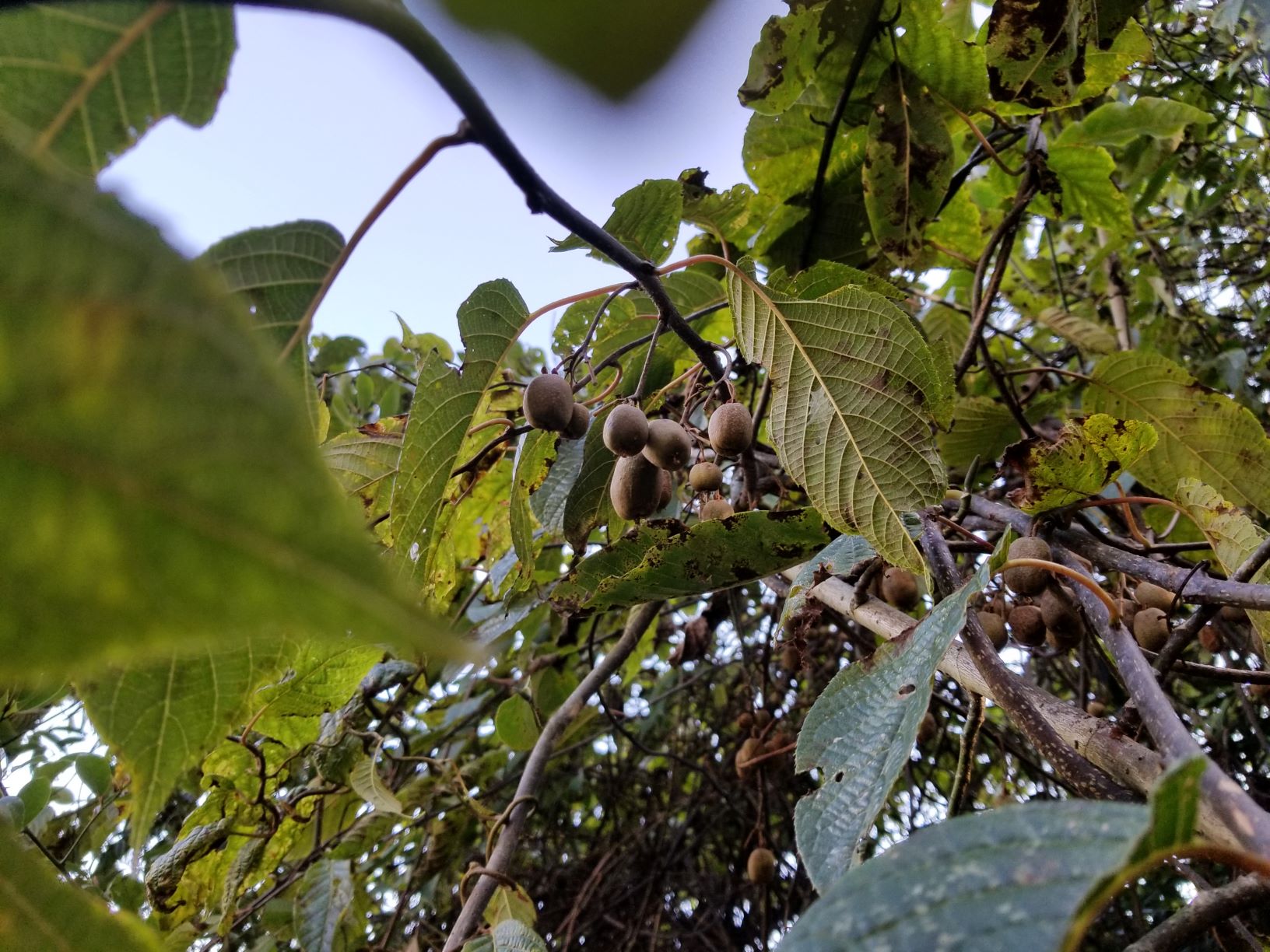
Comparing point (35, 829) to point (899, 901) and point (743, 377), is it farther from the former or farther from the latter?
point (899, 901)

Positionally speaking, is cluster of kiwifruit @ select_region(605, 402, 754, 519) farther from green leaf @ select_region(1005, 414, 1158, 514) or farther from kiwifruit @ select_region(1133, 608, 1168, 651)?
kiwifruit @ select_region(1133, 608, 1168, 651)

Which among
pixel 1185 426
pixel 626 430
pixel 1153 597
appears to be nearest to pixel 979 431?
pixel 1185 426

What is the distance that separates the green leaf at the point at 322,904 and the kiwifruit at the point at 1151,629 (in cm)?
132

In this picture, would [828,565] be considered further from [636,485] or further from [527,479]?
[527,479]

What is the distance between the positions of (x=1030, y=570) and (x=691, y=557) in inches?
14.9

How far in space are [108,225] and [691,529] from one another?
0.81 m

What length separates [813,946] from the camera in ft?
1.15

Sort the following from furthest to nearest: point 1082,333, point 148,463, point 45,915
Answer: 1. point 1082,333
2. point 45,915
3. point 148,463

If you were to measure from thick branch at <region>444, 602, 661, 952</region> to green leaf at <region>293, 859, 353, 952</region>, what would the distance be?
0.88 feet

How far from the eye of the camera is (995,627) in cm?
107

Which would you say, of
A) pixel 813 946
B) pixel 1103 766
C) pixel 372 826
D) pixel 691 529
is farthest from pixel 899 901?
pixel 372 826

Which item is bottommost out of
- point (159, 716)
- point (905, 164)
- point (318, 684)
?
point (159, 716)

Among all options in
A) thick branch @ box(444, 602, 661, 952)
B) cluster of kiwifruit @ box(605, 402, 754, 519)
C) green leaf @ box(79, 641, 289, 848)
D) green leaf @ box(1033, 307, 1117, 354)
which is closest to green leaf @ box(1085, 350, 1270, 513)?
green leaf @ box(1033, 307, 1117, 354)

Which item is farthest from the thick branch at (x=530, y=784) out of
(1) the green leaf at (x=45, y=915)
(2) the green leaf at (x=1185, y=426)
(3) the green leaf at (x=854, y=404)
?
(2) the green leaf at (x=1185, y=426)
